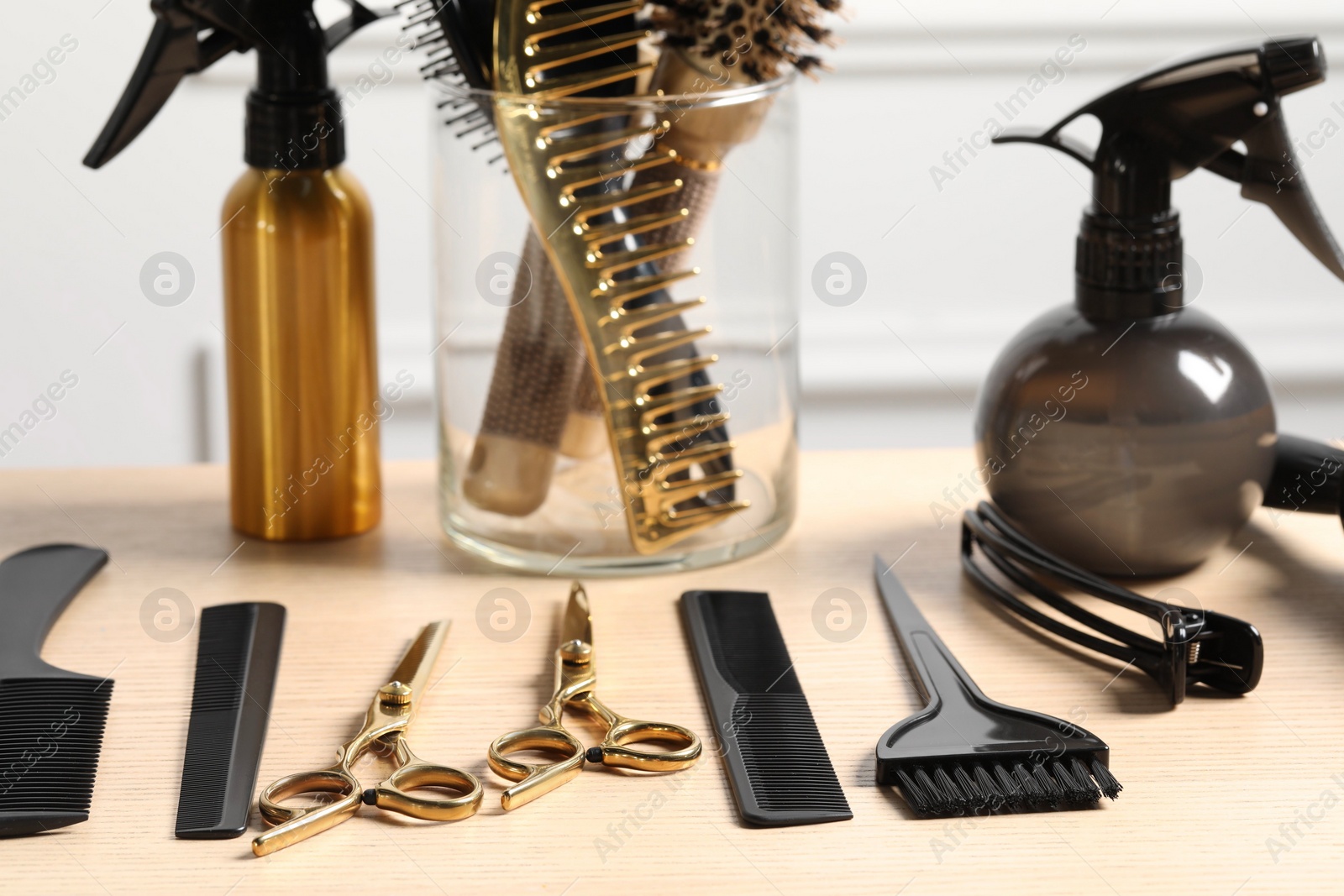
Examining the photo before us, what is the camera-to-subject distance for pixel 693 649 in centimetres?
44

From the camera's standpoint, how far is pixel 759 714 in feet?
1.28

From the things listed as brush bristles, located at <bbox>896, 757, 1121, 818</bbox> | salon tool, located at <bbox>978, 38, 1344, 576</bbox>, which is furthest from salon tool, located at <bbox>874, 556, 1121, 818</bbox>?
salon tool, located at <bbox>978, 38, 1344, 576</bbox>

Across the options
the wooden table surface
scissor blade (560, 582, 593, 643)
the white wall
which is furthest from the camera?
the white wall

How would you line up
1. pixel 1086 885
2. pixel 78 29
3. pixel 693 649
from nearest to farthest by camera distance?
1. pixel 1086 885
2. pixel 693 649
3. pixel 78 29

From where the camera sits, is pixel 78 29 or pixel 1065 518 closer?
pixel 1065 518

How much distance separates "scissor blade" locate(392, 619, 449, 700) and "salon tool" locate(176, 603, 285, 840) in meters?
0.04

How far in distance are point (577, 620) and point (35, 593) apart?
0.19 m

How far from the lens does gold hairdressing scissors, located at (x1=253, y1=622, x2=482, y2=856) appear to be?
0.33 metres

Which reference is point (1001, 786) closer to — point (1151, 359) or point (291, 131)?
point (1151, 359)

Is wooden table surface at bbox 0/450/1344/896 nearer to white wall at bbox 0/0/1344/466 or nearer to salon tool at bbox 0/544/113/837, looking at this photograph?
salon tool at bbox 0/544/113/837

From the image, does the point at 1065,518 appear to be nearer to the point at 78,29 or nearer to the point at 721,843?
the point at 721,843

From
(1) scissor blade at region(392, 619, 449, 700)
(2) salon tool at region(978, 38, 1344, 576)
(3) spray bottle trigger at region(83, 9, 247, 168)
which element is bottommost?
(1) scissor blade at region(392, 619, 449, 700)

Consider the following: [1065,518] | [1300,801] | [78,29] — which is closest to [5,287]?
[78,29]

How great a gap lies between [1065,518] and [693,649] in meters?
0.14
